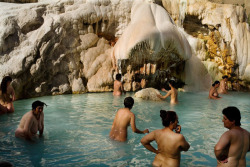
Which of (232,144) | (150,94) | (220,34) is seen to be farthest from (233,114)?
(220,34)

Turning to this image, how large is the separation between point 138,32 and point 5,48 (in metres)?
5.46

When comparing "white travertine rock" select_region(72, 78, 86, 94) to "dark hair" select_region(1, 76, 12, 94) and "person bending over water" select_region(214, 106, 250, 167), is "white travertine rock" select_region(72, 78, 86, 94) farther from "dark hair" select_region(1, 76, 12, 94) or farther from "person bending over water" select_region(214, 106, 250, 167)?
"person bending over water" select_region(214, 106, 250, 167)

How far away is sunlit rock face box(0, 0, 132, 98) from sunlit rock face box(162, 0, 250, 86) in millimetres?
3461

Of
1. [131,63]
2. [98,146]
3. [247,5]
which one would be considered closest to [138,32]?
[131,63]

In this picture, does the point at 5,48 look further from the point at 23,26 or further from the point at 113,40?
the point at 113,40

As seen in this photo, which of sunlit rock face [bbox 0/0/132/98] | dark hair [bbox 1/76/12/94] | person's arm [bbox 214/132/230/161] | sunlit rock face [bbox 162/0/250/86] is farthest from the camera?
sunlit rock face [bbox 162/0/250/86]

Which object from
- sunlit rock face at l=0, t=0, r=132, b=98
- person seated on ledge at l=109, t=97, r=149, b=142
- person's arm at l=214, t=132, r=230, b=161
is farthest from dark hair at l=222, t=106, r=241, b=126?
sunlit rock face at l=0, t=0, r=132, b=98

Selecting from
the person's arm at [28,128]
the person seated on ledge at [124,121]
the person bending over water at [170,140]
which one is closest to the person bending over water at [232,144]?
the person bending over water at [170,140]

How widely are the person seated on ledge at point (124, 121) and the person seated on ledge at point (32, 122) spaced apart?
142cm

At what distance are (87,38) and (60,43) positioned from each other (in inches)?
53.6

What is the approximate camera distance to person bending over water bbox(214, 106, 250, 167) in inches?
119

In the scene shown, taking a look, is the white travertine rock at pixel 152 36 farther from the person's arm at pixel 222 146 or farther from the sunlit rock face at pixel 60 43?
the person's arm at pixel 222 146

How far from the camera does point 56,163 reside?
394 centimetres

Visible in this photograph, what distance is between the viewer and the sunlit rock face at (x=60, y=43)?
33.4 ft
